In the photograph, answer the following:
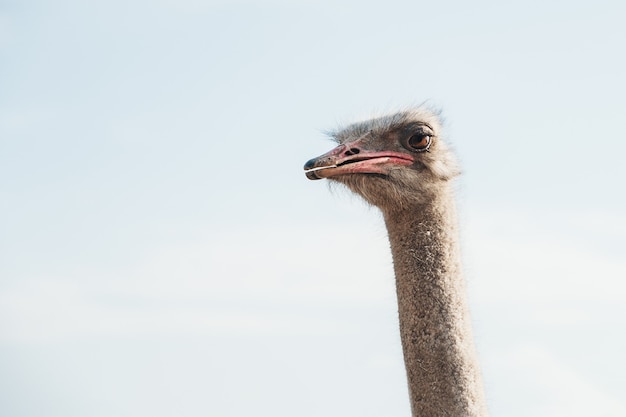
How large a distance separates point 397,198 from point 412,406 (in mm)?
978

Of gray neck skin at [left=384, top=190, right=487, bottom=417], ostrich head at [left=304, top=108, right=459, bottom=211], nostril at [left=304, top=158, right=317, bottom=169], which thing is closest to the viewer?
gray neck skin at [left=384, top=190, right=487, bottom=417]

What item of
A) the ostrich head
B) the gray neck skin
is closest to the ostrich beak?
the ostrich head

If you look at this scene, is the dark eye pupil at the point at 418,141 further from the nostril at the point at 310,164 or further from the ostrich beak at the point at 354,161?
the nostril at the point at 310,164

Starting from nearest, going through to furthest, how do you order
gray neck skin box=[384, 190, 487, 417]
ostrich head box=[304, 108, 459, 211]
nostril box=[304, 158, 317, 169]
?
gray neck skin box=[384, 190, 487, 417] → nostril box=[304, 158, 317, 169] → ostrich head box=[304, 108, 459, 211]

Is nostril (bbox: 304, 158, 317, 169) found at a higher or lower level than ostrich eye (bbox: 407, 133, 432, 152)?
lower

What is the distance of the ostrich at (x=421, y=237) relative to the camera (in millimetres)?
4336

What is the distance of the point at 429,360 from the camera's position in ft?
14.4

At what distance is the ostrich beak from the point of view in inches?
176

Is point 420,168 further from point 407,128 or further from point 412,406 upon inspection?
point 412,406

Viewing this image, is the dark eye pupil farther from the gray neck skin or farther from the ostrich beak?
the gray neck skin

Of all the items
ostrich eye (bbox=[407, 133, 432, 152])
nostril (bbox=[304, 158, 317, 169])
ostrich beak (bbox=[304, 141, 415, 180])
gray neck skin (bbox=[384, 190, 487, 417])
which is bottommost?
gray neck skin (bbox=[384, 190, 487, 417])

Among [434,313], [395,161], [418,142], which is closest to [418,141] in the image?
[418,142]

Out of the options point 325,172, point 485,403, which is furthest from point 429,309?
point 325,172

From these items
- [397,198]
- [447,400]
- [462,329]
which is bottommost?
[447,400]
